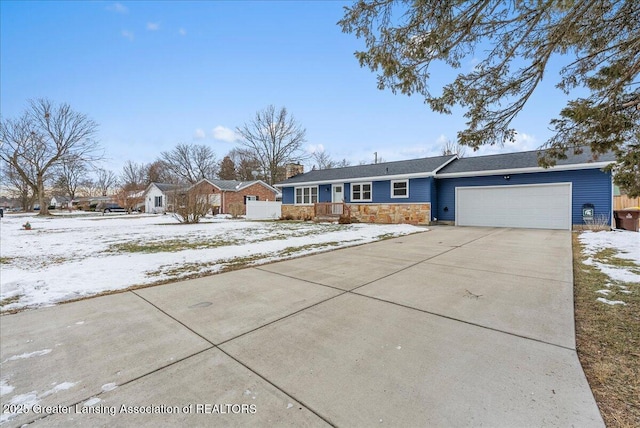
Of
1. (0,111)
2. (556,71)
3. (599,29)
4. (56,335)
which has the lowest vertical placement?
(56,335)

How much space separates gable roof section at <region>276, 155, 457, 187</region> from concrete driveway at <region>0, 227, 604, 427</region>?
11442 millimetres

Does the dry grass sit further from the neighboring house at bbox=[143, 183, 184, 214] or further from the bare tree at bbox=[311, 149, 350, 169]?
the bare tree at bbox=[311, 149, 350, 169]

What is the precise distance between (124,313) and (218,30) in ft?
35.6

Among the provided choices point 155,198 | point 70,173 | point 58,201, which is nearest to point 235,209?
point 155,198

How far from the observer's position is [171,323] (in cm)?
296

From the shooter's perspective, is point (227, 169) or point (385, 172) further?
point (227, 169)

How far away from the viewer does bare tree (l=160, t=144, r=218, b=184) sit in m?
40.6

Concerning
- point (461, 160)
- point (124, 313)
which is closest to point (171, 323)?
point (124, 313)

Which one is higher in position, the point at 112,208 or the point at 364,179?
the point at 364,179

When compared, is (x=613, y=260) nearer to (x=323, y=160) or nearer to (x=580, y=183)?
(x=580, y=183)

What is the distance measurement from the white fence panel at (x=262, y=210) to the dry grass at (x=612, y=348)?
68.0 ft

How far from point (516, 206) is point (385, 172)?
6.58 m

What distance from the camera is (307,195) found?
1989 centimetres

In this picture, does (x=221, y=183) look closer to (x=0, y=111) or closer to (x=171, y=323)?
(x=0, y=111)
